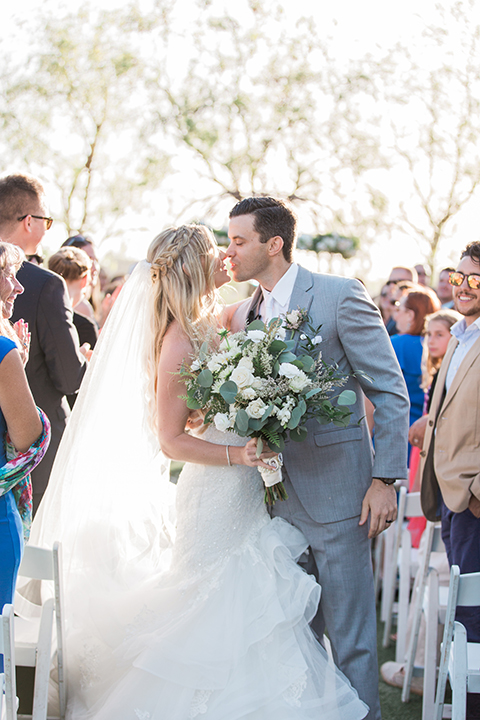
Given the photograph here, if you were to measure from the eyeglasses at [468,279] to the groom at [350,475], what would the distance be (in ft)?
3.05

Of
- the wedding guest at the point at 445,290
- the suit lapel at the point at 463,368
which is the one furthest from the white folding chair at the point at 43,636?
the wedding guest at the point at 445,290

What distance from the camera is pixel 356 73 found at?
17703 mm

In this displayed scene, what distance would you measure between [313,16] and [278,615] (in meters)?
17.8

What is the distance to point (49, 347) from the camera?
3701mm

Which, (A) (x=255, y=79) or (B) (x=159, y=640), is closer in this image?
(B) (x=159, y=640)

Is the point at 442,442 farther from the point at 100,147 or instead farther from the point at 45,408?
the point at 100,147

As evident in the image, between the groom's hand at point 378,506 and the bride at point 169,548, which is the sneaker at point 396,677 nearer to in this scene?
the bride at point 169,548

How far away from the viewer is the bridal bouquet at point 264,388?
8.09ft

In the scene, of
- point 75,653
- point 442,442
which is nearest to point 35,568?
point 75,653

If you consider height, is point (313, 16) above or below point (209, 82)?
above

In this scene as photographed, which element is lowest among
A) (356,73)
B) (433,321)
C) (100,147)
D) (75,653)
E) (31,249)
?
(75,653)

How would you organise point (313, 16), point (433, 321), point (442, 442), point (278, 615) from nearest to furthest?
point (278, 615), point (442, 442), point (433, 321), point (313, 16)

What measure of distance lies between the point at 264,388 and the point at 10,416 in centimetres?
99

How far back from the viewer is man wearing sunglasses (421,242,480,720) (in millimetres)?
3389
